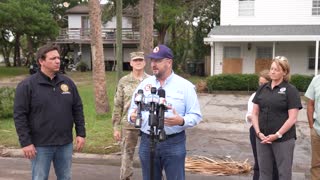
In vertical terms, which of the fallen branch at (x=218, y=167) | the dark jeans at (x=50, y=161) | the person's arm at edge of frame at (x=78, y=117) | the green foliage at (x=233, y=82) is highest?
the person's arm at edge of frame at (x=78, y=117)

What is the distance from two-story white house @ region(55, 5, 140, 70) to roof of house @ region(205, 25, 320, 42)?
50.7ft

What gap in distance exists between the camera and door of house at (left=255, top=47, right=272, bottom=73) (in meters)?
24.8

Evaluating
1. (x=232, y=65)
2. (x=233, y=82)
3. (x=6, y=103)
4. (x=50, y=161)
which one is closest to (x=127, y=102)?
(x=50, y=161)

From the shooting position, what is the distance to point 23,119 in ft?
14.5

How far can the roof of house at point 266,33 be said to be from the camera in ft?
74.2

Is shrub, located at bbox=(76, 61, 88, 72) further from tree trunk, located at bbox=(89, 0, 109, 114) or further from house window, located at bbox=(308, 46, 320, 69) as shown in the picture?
tree trunk, located at bbox=(89, 0, 109, 114)

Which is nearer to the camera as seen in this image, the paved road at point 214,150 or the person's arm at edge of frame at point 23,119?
the person's arm at edge of frame at point 23,119

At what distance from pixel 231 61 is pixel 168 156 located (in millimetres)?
21953

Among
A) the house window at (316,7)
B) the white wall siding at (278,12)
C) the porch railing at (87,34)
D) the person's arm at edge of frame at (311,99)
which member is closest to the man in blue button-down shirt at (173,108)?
the person's arm at edge of frame at (311,99)

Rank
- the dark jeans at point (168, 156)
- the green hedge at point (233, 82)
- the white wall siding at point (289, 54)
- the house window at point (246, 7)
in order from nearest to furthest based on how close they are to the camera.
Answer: the dark jeans at point (168, 156)
the green hedge at point (233, 82)
the white wall siding at point (289, 54)
the house window at point (246, 7)

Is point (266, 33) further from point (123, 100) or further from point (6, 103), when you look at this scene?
A: point (123, 100)

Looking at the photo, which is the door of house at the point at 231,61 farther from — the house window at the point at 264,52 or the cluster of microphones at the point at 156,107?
the cluster of microphones at the point at 156,107

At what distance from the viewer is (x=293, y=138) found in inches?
199

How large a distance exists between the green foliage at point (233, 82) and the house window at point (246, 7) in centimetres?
561
